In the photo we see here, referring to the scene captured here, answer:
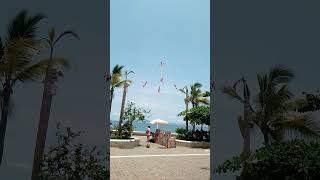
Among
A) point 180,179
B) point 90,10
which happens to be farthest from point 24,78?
point 180,179

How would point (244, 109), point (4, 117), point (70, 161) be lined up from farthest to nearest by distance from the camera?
1. point (244, 109)
2. point (70, 161)
3. point (4, 117)

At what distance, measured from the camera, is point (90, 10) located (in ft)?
31.8

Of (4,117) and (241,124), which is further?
(241,124)

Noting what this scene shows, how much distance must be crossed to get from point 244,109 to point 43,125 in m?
4.54

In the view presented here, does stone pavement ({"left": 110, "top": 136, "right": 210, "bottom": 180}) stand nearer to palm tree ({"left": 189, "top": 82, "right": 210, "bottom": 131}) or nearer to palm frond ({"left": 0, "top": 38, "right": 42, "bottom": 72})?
palm frond ({"left": 0, "top": 38, "right": 42, "bottom": 72})

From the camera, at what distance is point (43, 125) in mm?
9047

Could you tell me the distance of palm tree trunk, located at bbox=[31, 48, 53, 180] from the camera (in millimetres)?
Result: 8977

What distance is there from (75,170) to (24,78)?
2.29 m

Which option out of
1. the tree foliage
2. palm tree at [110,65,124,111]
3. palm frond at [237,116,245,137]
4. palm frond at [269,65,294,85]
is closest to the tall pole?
palm frond at [237,116,245,137]

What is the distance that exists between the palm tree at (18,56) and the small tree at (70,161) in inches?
40.3

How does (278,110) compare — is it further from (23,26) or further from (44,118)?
(23,26)

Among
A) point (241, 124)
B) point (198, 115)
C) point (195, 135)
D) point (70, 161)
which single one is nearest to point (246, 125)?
point (241, 124)

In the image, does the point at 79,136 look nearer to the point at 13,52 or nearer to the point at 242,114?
the point at 13,52

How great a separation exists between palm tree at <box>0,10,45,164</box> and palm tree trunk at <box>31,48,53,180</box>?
265mm
